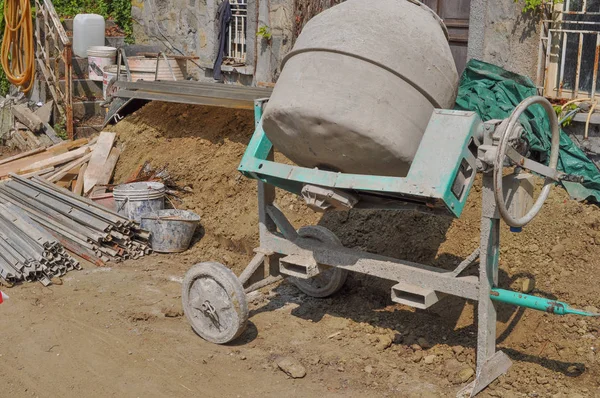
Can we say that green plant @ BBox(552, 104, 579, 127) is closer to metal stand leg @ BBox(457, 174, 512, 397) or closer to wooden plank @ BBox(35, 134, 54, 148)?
metal stand leg @ BBox(457, 174, 512, 397)

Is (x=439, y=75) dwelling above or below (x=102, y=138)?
above

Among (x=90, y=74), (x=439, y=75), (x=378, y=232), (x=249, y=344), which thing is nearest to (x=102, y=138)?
(x=90, y=74)

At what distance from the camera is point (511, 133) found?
4363 mm

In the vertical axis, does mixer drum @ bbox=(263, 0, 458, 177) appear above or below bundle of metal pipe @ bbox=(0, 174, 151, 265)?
above

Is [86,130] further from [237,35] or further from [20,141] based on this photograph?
[237,35]

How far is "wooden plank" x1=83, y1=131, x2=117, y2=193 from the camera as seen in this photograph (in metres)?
8.84

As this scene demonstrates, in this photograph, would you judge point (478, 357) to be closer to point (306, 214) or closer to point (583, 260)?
point (583, 260)

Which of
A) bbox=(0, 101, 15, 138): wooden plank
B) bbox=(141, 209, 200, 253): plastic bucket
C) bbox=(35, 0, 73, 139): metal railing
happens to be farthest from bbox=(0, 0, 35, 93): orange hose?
bbox=(141, 209, 200, 253): plastic bucket

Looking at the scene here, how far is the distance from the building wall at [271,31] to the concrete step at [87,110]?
1749mm

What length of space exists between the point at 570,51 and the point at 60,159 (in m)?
5.89

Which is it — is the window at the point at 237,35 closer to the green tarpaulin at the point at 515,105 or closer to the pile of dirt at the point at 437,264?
the pile of dirt at the point at 437,264

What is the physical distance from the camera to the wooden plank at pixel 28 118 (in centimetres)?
1127

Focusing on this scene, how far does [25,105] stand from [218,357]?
26.2 ft

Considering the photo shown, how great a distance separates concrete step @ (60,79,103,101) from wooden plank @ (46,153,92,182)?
317 cm
